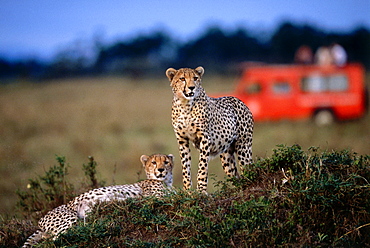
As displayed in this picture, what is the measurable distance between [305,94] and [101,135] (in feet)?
20.6

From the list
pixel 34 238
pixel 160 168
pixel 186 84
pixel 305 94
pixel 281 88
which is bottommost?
pixel 34 238

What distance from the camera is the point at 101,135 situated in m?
15.7

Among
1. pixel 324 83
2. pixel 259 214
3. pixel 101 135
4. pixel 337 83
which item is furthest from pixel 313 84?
pixel 259 214

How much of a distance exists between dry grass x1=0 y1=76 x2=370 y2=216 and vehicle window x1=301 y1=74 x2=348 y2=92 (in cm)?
114

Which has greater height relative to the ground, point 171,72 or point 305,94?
point 171,72

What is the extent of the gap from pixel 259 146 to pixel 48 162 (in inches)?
194

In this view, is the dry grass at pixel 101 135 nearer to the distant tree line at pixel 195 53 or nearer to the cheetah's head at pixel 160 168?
the cheetah's head at pixel 160 168

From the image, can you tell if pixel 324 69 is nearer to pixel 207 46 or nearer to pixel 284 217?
pixel 284 217

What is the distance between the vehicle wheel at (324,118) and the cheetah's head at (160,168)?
454 inches

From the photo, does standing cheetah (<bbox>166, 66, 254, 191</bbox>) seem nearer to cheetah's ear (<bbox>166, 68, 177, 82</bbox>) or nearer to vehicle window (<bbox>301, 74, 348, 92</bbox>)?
cheetah's ear (<bbox>166, 68, 177, 82</bbox>)

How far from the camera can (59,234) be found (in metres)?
4.47

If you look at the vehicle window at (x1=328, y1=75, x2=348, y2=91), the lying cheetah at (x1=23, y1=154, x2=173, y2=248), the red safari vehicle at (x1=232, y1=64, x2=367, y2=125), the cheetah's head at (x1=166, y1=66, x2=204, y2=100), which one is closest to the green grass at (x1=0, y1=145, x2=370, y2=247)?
the lying cheetah at (x1=23, y1=154, x2=173, y2=248)

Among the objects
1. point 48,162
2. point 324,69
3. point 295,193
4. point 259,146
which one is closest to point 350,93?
point 324,69

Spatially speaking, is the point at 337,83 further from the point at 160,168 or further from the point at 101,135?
the point at 160,168
